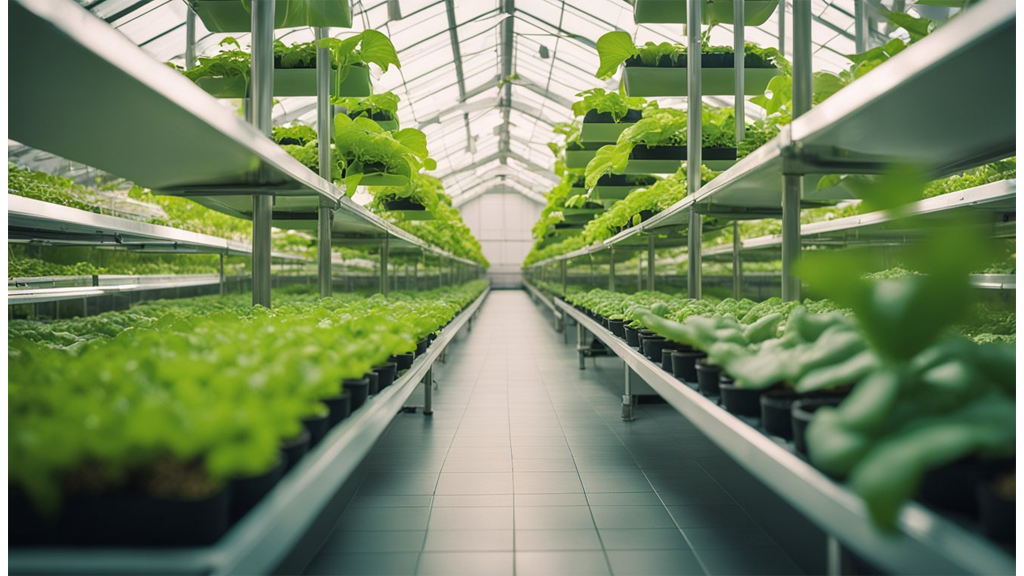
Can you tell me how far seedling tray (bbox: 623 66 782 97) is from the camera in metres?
3.82

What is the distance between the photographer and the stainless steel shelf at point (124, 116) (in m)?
1.02

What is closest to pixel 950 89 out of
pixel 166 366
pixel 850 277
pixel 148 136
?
pixel 850 277

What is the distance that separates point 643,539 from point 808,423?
1.28 meters

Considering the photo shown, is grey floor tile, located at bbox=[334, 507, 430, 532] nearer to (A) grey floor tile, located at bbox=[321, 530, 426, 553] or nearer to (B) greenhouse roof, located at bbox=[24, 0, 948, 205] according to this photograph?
(A) grey floor tile, located at bbox=[321, 530, 426, 553]

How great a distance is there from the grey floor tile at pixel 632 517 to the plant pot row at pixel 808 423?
2.16ft

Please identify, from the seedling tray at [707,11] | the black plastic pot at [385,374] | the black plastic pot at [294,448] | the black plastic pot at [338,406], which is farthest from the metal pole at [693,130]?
the black plastic pot at [294,448]

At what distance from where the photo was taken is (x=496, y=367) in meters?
6.24

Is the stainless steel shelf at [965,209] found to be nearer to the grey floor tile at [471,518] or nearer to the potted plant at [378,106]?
the grey floor tile at [471,518]

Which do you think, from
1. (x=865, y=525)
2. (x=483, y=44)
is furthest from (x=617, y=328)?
(x=483, y=44)

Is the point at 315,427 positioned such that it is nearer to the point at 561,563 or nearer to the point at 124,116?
the point at 124,116

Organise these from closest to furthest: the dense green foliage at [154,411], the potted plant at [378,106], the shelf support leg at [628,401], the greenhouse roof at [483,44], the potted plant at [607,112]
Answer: the dense green foliage at [154,411]
the shelf support leg at [628,401]
the potted plant at [378,106]
the potted plant at [607,112]
the greenhouse roof at [483,44]

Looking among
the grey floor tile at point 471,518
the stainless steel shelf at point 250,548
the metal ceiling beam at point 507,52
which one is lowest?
the grey floor tile at point 471,518

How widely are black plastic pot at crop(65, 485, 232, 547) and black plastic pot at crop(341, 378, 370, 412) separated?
63 centimetres

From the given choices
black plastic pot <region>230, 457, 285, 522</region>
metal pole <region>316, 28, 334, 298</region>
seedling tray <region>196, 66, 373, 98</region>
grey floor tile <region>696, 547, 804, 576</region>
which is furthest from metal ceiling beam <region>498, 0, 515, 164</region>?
black plastic pot <region>230, 457, 285, 522</region>
